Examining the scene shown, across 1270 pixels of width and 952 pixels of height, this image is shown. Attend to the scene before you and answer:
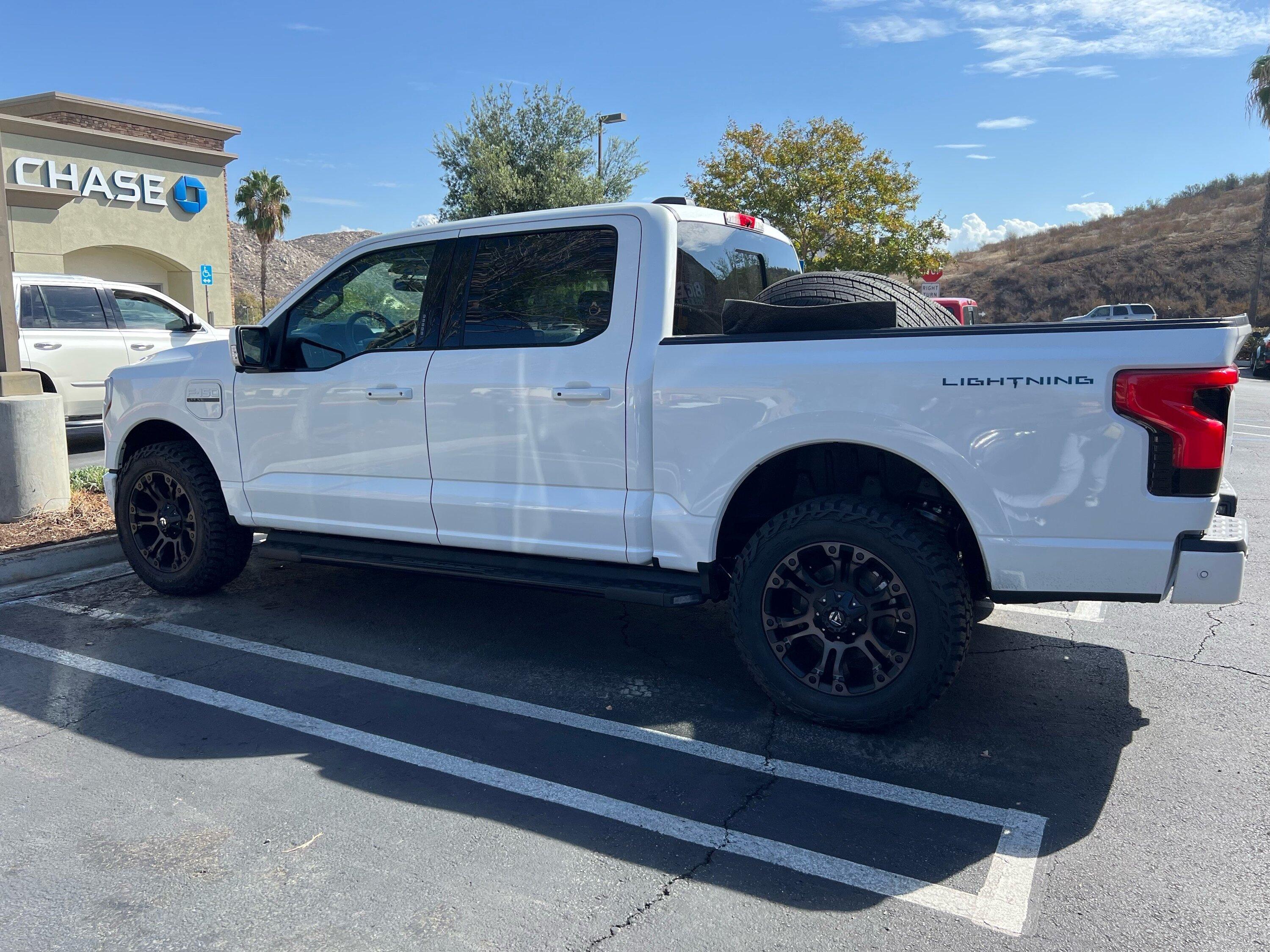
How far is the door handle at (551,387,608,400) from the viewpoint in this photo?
4211mm

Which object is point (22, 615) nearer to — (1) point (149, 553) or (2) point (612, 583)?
(1) point (149, 553)

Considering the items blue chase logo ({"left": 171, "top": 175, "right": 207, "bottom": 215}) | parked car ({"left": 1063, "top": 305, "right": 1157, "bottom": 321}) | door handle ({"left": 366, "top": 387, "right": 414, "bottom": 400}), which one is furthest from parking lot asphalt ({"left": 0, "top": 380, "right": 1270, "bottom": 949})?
parked car ({"left": 1063, "top": 305, "right": 1157, "bottom": 321})

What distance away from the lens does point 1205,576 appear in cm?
330

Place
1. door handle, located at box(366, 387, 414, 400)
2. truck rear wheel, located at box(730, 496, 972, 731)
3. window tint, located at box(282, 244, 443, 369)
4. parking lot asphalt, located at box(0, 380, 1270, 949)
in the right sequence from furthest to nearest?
window tint, located at box(282, 244, 443, 369)
door handle, located at box(366, 387, 414, 400)
truck rear wheel, located at box(730, 496, 972, 731)
parking lot asphalt, located at box(0, 380, 1270, 949)

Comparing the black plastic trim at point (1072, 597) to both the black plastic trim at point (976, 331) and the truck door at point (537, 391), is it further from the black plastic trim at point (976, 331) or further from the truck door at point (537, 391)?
the truck door at point (537, 391)

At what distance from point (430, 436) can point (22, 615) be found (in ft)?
9.50

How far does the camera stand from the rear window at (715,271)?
443 cm

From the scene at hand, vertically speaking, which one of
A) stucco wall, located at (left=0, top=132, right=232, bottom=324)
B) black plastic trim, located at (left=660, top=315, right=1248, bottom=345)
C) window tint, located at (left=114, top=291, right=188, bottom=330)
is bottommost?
black plastic trim, located at (left=660, top=315, right=1248, bottom=345)

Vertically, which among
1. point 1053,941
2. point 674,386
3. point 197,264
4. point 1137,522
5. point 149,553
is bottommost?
point 1053,941

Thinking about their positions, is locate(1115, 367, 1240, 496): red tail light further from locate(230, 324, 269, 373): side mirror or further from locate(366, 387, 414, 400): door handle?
locate(230, 324, 269, 373): side mirror

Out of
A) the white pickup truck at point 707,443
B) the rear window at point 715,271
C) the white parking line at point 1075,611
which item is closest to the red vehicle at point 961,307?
the white parking line at point 1075,611

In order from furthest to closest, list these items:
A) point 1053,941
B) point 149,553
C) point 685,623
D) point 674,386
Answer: point 149,553 < point 685,623 < point 674,386 < point 1053,941

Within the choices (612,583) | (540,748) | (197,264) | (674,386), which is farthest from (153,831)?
(197,264)

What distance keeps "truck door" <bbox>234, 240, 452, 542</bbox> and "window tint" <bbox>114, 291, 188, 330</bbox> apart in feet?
27.5
